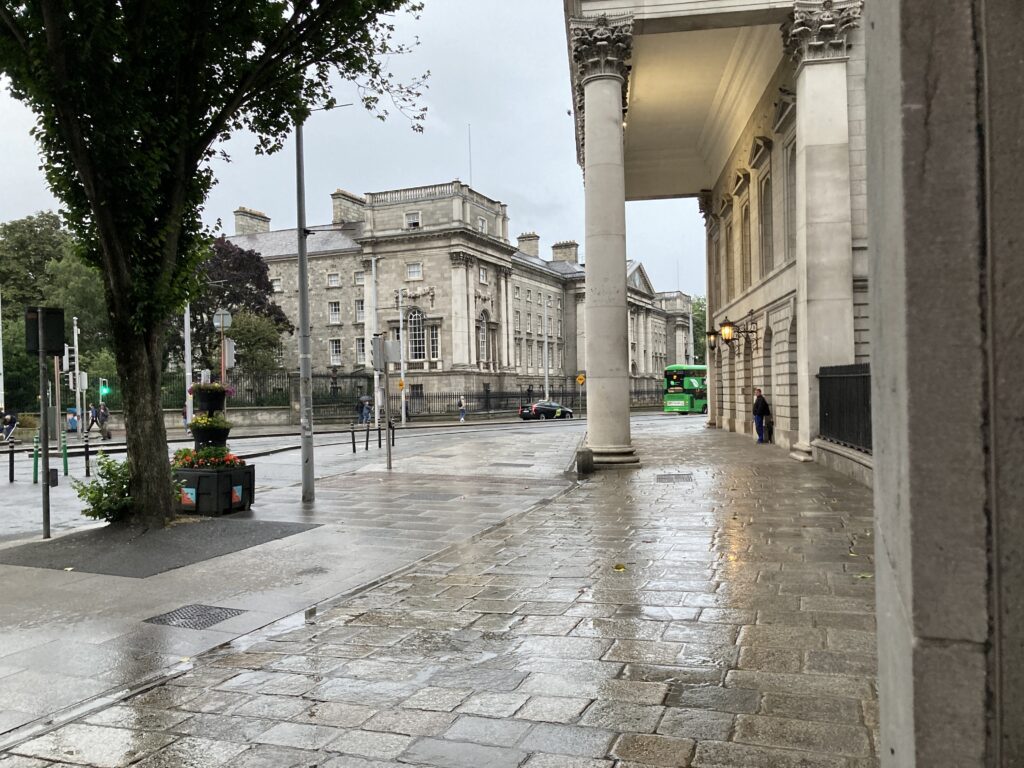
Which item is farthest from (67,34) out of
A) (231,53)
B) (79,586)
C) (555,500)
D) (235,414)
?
(235,414)

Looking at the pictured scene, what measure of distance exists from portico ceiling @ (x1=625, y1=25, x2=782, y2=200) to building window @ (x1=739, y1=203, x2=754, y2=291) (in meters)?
2.65

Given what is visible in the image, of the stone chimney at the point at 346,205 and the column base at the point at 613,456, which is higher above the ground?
the stone chimney at the point at 346,205

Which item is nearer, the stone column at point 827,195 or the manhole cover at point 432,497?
the manhole cover at point 432,497

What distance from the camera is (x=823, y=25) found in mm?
16266

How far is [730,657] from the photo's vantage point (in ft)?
15.2

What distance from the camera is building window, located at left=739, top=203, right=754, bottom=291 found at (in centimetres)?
2539

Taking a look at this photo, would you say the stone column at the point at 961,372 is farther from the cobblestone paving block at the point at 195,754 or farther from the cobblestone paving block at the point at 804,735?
the cobblestone paving block at the point at 195,754

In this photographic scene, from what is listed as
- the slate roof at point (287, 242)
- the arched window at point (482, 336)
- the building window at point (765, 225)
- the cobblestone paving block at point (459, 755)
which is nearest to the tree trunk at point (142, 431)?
the cobblestone paving block at point (459, 755)

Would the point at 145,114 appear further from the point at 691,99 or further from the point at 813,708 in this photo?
the point at 691,99

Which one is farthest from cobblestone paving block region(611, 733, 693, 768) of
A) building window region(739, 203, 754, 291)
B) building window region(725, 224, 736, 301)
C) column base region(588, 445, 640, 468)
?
building window region(725, 224, 736, 301)

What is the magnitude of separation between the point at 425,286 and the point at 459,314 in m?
3.64

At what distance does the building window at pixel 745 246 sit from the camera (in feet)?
83.3

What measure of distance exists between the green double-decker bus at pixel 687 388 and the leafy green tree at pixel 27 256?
46283 mm

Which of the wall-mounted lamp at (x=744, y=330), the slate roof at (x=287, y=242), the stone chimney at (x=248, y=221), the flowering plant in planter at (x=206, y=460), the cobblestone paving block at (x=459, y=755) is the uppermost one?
the stone chimney at (x=248, y=221)
